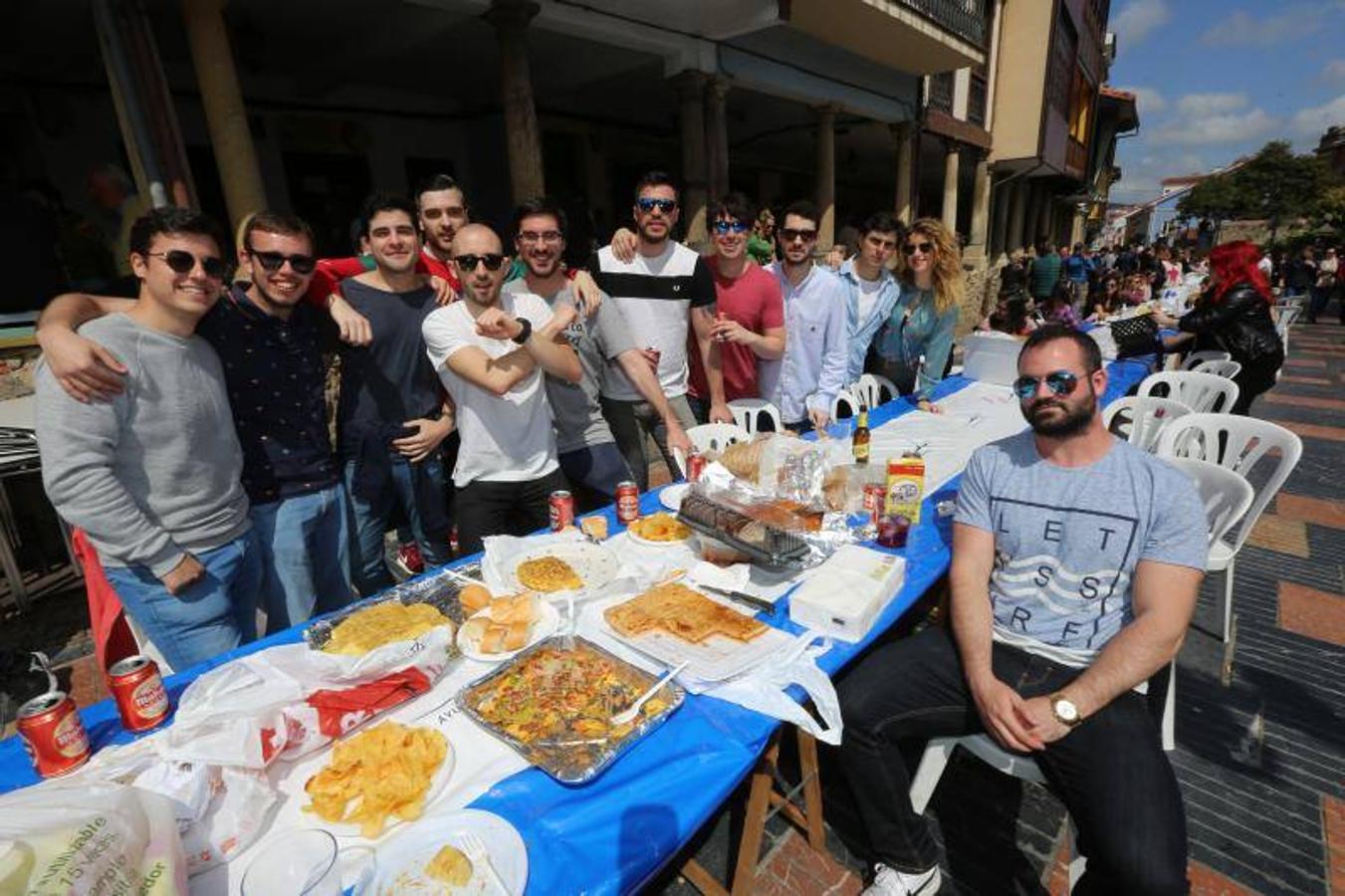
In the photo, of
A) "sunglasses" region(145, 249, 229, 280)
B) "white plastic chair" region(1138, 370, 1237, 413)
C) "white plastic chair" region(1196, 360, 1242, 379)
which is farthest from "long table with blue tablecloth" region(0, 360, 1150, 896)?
"white plastic chair" region(1196, 360, 1242, 379)

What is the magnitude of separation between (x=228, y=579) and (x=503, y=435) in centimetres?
129

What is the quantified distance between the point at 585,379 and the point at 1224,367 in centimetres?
673

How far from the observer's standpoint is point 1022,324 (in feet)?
22.2

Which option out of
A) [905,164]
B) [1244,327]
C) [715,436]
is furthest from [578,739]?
[905,164]

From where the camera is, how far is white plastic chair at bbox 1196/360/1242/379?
584 centimetres

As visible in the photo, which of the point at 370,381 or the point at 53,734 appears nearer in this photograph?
the point at 53,734

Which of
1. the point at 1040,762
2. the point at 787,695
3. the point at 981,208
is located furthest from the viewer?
the point at 981,208

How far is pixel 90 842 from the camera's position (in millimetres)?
999

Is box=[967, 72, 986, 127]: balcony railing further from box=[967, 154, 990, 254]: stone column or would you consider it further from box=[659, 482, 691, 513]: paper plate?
box=[659, 482, 691, 513]: paper plate

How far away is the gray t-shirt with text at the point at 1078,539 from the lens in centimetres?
211

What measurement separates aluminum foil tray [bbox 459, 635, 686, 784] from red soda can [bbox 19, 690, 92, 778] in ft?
3.08

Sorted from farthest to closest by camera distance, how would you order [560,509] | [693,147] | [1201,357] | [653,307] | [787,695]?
[693,147]
[1201,357]
[653,307]
[560,509]
[787,695]

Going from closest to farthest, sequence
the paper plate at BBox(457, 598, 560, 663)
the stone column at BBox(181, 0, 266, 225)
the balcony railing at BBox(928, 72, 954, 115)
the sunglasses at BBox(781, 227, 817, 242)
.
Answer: the paper plate at BBox(457, 598, 560, 663) < the sunglasses at BBox(781, 227, 817, 242) < the stone column at BBox(181, 0, 266, 225) < the balcony railing at BBox(928, 72, 954, 115)

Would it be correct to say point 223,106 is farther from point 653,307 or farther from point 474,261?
point 653,307
